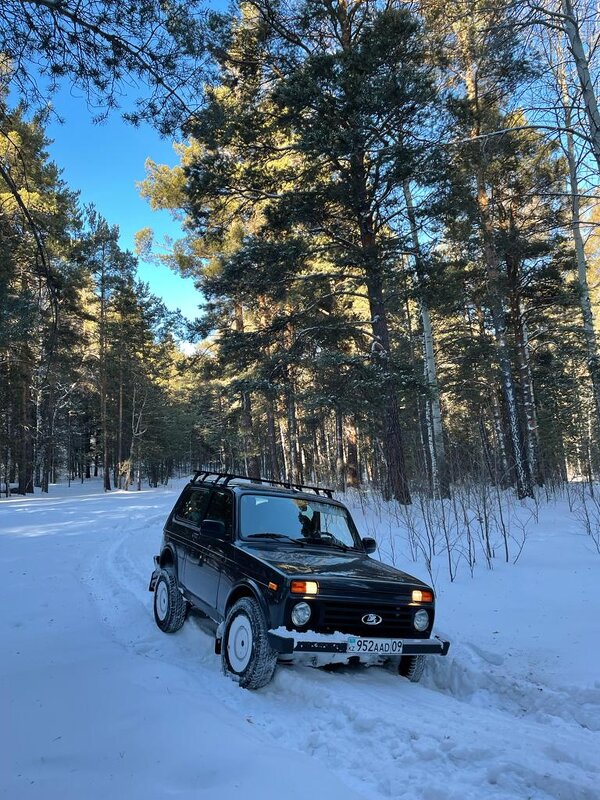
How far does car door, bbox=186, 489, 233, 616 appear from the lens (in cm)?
532

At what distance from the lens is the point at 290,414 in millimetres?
29625

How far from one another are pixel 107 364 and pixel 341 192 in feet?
88.6

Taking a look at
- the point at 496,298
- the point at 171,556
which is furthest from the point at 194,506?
the point at 496,298

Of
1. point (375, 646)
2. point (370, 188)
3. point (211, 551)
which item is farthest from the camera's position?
point (370, 188)

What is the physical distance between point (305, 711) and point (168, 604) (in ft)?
8.69

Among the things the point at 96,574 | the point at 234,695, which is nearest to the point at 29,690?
the point at 234,695

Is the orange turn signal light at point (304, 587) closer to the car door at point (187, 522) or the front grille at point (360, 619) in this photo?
the front grille at point (360, 619)

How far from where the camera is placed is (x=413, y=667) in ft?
15.7

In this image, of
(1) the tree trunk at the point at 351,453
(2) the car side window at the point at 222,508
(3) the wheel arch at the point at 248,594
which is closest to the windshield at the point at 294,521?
(2) the car side window at the point at 222,508

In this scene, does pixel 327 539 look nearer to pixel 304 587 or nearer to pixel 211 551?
pixel 211 551

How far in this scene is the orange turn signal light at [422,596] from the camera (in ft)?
15.5

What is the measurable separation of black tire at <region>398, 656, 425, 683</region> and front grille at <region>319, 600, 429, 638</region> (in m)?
0.26

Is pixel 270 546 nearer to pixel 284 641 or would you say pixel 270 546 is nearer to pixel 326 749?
pixel 284 641

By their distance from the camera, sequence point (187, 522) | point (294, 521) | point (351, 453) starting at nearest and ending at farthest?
point (294, 521) → point (187, 522) → point (351, 453)
